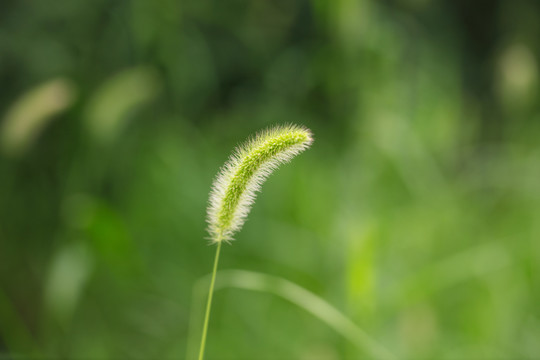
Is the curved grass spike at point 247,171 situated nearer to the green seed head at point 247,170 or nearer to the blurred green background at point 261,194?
the green seed head at point 247,170

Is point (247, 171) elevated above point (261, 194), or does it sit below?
below

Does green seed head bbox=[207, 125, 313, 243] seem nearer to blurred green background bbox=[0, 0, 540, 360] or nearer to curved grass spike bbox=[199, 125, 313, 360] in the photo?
curved grass spike bbox=[199, 125, 313, 360]

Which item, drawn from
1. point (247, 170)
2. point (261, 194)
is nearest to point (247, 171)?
point (247, 170)

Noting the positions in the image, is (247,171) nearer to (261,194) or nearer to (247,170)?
(247,170)

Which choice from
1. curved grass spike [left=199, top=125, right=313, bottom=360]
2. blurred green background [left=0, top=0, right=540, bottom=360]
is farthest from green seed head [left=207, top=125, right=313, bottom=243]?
blurred green background [left=0, top=0, right=540, bottom=360]

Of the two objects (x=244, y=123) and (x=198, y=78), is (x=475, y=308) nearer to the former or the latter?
(x=244, y=123)

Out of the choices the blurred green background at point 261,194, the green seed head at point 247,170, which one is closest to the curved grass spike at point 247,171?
the green seed head at point 247,170
